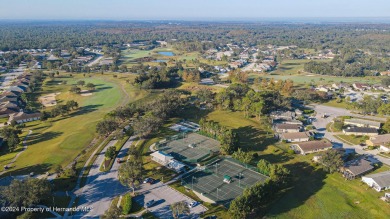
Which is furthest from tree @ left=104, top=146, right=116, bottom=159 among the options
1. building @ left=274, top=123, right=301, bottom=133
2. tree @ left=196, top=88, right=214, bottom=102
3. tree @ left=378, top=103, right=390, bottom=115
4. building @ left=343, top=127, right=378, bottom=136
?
tree @ left=378, top=103, right=390, bottom=115

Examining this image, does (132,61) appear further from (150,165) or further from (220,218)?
(220,218)

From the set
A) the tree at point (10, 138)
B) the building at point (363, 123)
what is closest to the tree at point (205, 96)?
the building at point (363, 123)

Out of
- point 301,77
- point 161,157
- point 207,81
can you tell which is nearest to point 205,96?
point 207,81

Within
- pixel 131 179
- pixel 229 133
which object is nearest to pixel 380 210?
pixel 229 133

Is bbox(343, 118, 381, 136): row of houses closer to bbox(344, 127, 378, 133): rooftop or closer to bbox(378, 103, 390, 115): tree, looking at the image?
bbox(344, 127, 378, 133): rooftop

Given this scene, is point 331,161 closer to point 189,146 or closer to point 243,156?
point 243,156
